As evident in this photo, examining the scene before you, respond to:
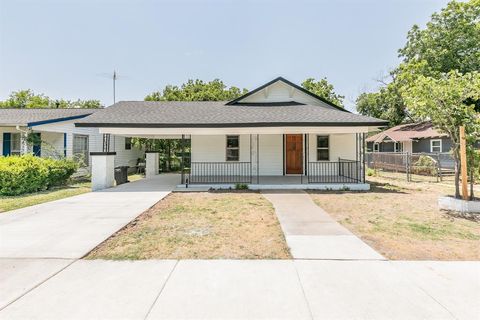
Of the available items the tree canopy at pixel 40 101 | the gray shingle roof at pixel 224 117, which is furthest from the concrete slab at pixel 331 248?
the tree canopy at pixel 40 101

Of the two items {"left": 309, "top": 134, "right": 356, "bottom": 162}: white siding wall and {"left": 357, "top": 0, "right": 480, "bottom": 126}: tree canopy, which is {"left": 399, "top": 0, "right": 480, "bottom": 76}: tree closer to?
{"left": 357, "top": 0, "right": 480, "bottom": 126}: tree canopy

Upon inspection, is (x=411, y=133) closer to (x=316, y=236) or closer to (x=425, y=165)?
(x=425, y=165)

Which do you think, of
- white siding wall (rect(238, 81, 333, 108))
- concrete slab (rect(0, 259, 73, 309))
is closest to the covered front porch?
white siding wall (rect(238, 81, 333, 108))

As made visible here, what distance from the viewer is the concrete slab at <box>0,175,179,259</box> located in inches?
166

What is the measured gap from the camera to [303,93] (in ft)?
47.0

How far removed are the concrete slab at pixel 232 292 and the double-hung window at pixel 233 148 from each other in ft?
31.6

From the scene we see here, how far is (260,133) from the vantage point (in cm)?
1052

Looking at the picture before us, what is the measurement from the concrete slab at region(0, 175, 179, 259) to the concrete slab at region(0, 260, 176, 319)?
0.77m

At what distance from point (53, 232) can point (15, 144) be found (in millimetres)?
13226

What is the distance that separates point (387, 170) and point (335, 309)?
20171 mm

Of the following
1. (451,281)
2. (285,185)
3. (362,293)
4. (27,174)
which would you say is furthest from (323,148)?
(27,174)

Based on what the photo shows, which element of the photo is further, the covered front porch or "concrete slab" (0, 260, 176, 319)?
the covered front porch

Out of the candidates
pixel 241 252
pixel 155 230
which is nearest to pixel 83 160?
pixel 155 230

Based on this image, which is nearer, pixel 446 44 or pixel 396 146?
pixel 446 44
